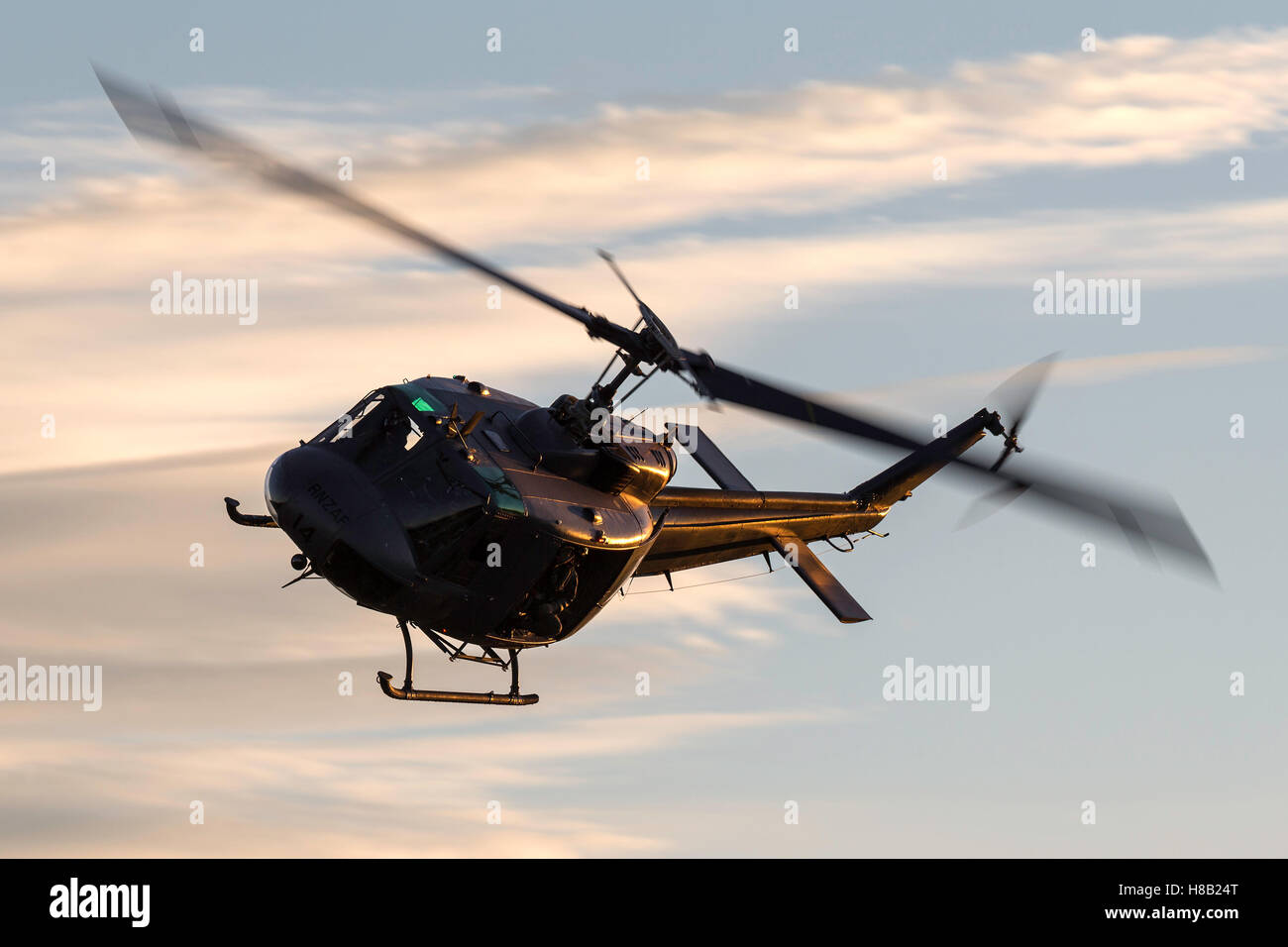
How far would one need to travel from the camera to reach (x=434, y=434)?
129 ft

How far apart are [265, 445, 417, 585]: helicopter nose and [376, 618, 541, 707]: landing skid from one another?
1.99 metres

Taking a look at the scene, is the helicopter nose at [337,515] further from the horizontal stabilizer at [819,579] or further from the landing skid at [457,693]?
the horizontal stabilizer at [819,579]

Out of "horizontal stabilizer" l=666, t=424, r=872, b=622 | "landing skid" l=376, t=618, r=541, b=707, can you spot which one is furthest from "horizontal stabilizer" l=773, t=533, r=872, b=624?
"landing skid" l=376, t=618, r=541, b=707

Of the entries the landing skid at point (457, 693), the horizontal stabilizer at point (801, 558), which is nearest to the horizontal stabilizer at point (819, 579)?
the horizontal stabilizer at point (801, 558)

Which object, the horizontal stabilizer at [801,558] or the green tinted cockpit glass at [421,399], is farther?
the horizontal stabilizer at [801,558]

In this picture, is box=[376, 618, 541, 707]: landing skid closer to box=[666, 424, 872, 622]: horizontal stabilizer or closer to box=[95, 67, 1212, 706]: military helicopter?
box=[95, 67, 1212, 706]: military helicopter

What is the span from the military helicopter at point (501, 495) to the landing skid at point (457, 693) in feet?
0.12

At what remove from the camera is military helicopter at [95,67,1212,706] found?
3744 cm

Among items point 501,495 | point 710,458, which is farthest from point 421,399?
point 710,458

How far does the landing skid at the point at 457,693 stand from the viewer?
39344 millimetres

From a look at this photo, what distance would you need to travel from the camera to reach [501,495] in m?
39.0

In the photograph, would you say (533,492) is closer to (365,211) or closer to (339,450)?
(339,450)
